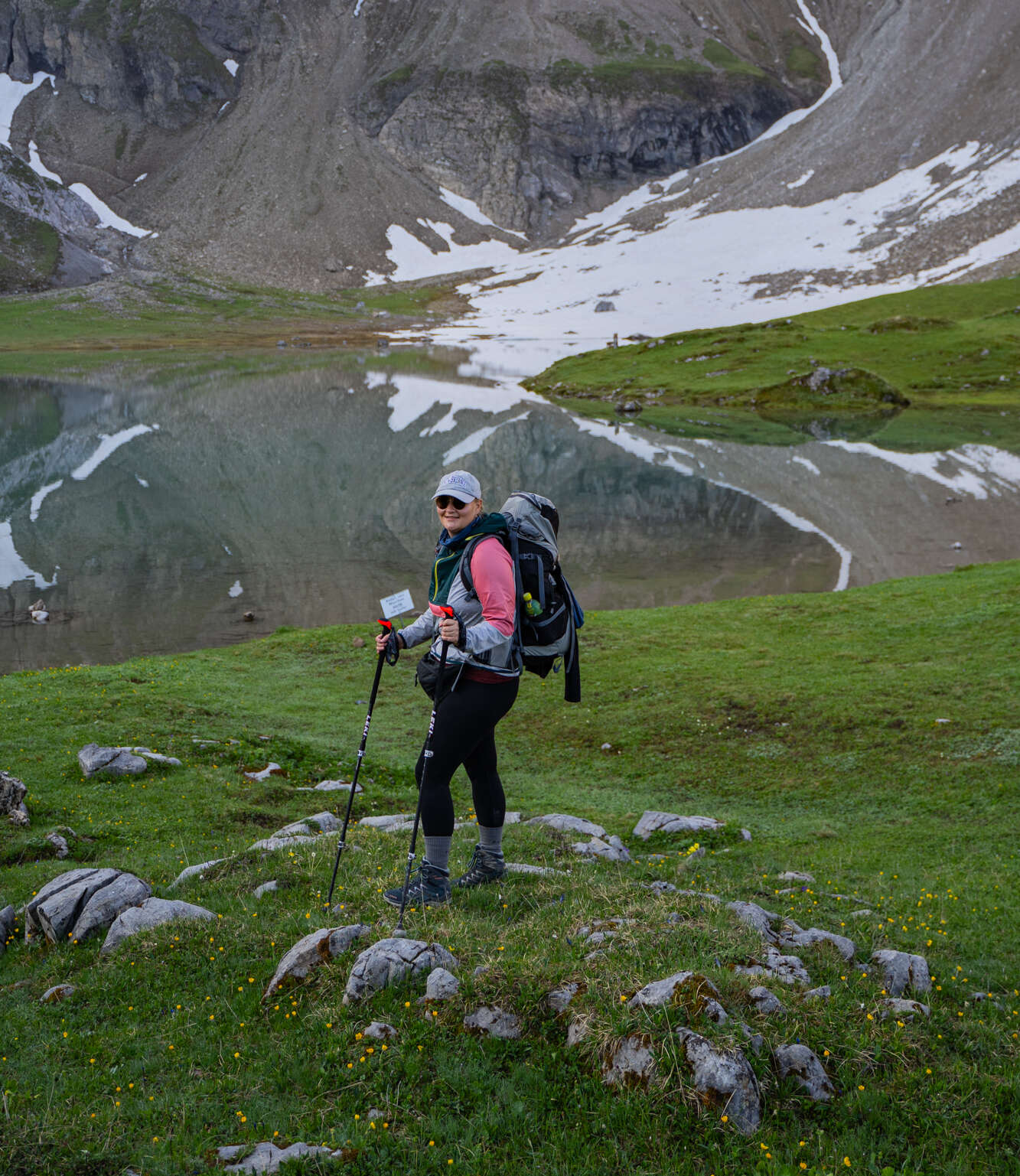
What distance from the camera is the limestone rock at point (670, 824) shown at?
14.3 metres

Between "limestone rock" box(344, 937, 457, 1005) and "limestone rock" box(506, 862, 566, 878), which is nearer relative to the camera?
"limestone rock" box(344, 937, 457, 1005)

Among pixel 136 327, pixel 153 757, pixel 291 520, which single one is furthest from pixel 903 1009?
pixel 136 327

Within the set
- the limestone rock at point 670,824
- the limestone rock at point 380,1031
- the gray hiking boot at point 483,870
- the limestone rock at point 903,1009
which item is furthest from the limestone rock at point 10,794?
the limestone rock at point 903,1009

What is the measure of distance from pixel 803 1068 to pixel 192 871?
750 cm

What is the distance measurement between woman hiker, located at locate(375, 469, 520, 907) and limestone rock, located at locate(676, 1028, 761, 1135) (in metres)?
3.43

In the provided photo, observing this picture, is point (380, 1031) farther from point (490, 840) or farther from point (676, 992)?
point (490, 840)

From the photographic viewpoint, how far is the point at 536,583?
923 centimetres

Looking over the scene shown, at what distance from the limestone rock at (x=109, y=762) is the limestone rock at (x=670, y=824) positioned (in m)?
9.07

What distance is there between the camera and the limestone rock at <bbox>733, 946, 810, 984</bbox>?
7.82 m

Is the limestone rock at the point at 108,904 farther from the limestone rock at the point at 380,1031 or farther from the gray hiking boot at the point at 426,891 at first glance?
the limestone rock at the point at 380,1031

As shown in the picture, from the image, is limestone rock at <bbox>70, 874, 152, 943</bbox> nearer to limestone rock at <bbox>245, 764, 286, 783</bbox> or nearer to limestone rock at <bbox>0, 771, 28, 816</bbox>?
limestone rock at <bbox>0, 771, 28, 816</bbox>

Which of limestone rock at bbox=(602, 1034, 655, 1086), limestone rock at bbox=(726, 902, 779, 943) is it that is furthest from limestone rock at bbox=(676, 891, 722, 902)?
limestone rock at bbox=(602, 1034, 655, 1086)

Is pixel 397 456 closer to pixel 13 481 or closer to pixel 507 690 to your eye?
pixel 13 481

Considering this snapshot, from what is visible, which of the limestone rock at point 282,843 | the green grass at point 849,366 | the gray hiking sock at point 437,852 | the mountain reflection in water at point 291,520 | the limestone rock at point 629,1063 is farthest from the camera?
the green grass at point 849,366
